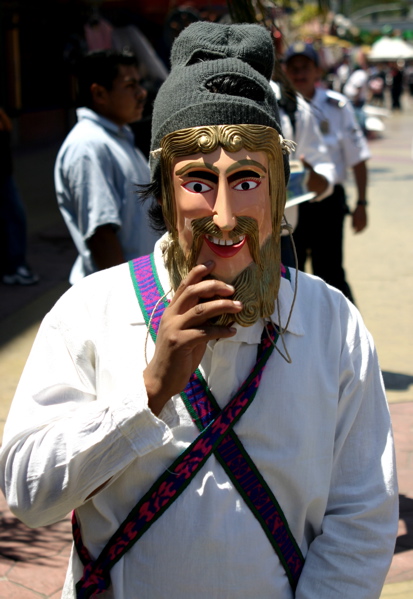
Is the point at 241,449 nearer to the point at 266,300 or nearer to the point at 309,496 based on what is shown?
the point at 309,496

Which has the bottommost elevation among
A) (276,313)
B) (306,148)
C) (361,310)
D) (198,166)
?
(361,310)

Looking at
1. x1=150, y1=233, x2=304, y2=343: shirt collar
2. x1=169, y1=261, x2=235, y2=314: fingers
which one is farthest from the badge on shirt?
x1=169, y1=261, x2=235, y2=314: fingers

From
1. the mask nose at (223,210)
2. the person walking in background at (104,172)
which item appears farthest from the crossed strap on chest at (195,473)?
the person walking in background at (104,172)

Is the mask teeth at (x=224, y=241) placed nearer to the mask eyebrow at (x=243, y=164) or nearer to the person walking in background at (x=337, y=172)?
the mask eyebrow at (x=243, y=164)

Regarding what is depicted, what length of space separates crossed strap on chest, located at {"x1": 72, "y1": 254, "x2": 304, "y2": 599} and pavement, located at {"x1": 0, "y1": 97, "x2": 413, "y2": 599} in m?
1.78

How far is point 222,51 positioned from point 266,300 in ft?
1.73

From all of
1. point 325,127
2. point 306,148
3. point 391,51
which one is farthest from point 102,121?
point 391,51

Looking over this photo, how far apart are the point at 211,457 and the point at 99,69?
110 inches

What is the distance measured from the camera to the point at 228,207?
1.61m

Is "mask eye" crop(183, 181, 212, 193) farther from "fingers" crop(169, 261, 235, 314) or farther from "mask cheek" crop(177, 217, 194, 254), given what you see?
"fingers" crop(169, 261, 235, 314)

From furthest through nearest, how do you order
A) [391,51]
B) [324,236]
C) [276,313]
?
[391,51] < [324,236] < [276,313]

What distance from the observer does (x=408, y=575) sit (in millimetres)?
3410

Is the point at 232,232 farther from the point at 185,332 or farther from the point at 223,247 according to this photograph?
the point at 185,332

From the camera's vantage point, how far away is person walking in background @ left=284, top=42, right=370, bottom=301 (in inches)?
213
